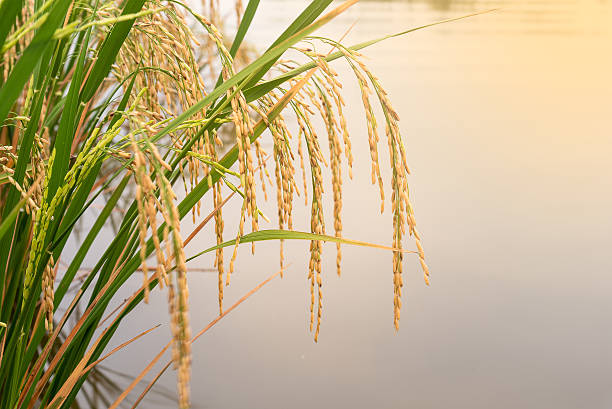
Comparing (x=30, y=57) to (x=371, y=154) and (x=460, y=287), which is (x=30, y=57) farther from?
(x=460, y=287)

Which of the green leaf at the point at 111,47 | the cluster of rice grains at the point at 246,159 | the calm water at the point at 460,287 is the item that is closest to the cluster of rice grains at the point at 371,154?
the cluster of rice grains at the point at 246,159

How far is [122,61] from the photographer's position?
0.87m

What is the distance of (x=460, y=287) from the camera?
4.82 feet

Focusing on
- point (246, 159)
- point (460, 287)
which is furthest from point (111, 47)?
point (460, 287)

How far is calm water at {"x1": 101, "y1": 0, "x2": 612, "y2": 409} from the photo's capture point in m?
1.17

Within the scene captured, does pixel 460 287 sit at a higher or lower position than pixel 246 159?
lower

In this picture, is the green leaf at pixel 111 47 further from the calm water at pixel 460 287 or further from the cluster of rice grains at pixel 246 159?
the calm water at pixel 460 287

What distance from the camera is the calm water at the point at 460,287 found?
1166 millimetres

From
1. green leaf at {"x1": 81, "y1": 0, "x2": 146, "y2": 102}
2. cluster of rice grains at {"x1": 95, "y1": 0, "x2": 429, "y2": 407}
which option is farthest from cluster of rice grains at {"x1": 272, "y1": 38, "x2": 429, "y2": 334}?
green leaf at {"x1": 81, "y1": 0, "x2": 146, "y2": 102}

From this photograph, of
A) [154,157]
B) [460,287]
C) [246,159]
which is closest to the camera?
[154,157]

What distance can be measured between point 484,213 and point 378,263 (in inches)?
16.0

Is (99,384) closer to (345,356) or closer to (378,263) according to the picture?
(345,356)

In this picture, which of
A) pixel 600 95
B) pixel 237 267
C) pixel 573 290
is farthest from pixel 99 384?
pixel 600 95

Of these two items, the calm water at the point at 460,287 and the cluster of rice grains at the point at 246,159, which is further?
the calm water at the point at 460,287
